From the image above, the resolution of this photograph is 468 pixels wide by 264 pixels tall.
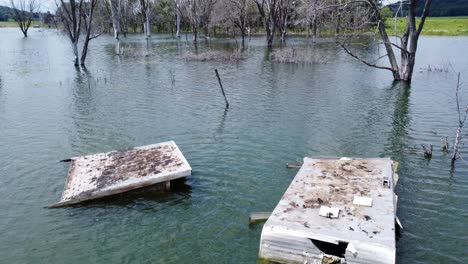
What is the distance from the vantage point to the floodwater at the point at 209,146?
361 inches

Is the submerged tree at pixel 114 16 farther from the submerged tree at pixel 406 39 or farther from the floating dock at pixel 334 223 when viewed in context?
the floating dock at pixel 334 223

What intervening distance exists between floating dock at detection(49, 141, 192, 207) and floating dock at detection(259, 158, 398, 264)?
366 cm

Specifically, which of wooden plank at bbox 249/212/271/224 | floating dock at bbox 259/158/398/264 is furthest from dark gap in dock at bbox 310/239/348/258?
wooden plank at bbox 249/212/271/224

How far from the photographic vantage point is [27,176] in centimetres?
1261

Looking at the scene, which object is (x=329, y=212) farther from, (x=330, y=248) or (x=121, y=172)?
(x=121, y=172)

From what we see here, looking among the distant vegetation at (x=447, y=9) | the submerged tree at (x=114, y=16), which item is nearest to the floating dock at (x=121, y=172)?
the submerged tree at (x=114, y=16)

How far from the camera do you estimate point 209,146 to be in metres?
15.1

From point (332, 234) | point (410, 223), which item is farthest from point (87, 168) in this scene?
point (410, 223)

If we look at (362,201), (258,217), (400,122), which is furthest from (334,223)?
(400,122)

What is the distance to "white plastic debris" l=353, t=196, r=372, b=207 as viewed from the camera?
8.42 metres

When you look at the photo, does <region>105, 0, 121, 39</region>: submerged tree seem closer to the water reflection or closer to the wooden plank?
the water reflection

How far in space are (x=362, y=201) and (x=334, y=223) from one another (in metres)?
1.07

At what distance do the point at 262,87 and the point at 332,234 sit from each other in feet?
Result: 62.0

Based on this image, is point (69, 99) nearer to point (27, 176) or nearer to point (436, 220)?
point (27, 176)
